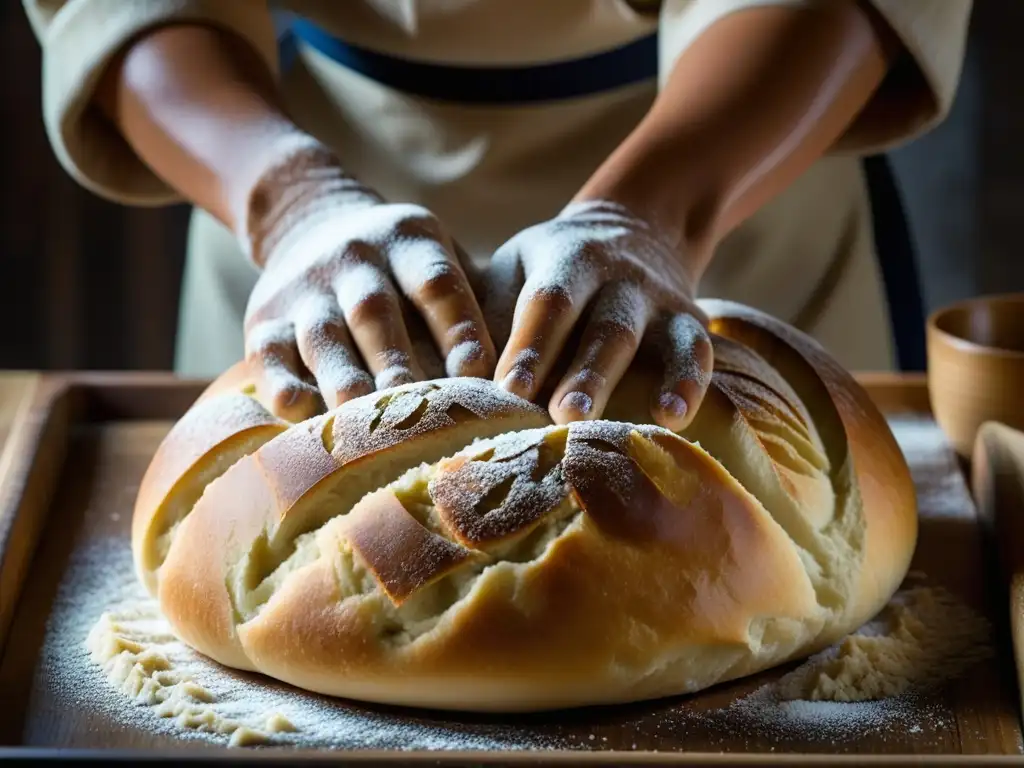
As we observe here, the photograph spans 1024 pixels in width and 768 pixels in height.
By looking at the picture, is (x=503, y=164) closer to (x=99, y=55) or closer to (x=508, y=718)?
(x=99, y=55)

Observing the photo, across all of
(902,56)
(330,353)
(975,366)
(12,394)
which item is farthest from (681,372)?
(12,394)

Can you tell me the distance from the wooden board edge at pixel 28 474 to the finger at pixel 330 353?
0.33 m

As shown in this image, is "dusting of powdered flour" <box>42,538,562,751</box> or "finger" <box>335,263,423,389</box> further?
"finger" <box>335,263,423,389</box>

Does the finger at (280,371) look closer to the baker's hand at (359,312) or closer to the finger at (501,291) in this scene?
the baker's hand at (359,312)

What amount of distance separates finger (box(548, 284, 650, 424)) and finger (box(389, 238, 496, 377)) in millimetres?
75

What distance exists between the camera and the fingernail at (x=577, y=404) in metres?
1.00

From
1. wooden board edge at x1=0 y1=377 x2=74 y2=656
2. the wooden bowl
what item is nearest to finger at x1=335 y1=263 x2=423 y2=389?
wooden board edge at x1=0 y1=377 x2=74 y2=656

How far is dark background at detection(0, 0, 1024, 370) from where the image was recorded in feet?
9.25

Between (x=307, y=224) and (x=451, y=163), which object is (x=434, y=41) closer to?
(x=451, y=163)

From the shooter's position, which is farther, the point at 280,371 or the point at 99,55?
the point at 99,55

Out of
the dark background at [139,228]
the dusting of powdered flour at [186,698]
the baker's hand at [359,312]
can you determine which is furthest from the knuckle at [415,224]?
the dark background at [139,228]

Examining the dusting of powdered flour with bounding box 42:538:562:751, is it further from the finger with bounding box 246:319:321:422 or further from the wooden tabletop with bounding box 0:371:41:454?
the wooden tabletop with bounding box 0:371:41:454

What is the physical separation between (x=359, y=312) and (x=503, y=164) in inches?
24.6

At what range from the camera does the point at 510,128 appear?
1.62 meters
